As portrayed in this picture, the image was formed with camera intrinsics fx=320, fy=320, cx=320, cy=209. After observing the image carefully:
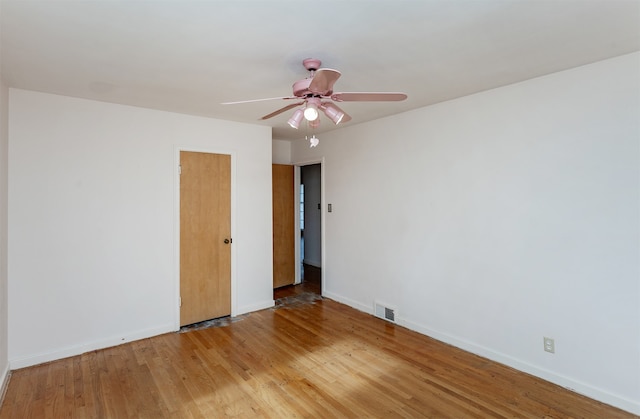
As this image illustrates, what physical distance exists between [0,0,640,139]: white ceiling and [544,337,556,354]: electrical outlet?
2181mm

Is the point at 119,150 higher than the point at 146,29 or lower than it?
lower

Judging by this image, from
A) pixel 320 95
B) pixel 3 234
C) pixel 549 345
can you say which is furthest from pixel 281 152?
pixel 549 345

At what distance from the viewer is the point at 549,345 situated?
8.65ft

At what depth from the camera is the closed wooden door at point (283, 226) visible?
Answer: 528 centimetres

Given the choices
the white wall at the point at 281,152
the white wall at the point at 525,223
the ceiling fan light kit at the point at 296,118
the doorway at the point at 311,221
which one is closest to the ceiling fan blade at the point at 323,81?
the ceiling fan light kit at the point at 296,118

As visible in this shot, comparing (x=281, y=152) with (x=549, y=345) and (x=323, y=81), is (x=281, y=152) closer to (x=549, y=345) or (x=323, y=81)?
(x=323, y=81)

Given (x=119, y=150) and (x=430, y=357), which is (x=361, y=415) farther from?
(x=119, y=150)

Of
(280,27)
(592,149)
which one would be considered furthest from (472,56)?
(280,27)

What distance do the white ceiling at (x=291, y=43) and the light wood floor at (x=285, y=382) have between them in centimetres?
250

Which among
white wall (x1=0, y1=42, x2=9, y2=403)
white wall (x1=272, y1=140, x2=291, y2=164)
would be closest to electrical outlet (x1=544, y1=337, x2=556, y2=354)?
white wall (x1=272, y1=140, x2=291, y2=164)

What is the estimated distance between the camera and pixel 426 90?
2963 millimetres

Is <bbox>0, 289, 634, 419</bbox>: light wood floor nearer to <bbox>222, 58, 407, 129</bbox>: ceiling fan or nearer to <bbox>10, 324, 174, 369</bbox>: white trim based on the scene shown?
<bbox>10, 324, 174, 369</bbox>: white trim

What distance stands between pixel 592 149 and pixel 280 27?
242cm

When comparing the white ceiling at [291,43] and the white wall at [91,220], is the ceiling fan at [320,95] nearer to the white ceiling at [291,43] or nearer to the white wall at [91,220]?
the white ceiling at [291,43]
